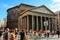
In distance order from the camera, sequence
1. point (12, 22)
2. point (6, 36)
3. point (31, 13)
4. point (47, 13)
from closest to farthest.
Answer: point (6, 36) → point (31, 13) → point (47, 13) → point (12, 22)

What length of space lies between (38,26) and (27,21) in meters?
5.41

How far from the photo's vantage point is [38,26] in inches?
2421

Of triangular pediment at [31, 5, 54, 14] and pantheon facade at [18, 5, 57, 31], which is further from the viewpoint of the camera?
triangular pediment at [31, 5, 54, 14]

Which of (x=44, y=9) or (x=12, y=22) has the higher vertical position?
(x=44, y=9)

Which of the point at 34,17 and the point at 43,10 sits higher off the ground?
the point at 43,10

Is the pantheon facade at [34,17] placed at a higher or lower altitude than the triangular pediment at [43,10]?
lower

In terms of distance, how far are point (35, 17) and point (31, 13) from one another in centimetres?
388

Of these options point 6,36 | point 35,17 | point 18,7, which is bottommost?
point 6,36

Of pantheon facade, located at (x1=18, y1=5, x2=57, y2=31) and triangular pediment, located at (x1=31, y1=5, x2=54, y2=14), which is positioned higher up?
triangular pediment, located at (x1=31, y1=5, x2=54, y2=14)

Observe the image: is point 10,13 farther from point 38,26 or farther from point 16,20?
point 38,26

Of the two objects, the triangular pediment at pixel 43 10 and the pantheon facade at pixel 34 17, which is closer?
the pantheon facade at pixel 34 17

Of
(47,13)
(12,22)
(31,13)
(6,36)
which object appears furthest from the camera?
(12,22)

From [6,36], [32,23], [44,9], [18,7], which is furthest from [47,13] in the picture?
[6,36]

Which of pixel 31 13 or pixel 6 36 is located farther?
pixel 31 13
